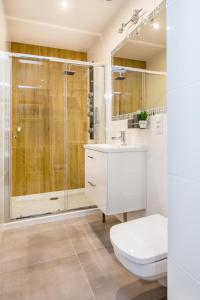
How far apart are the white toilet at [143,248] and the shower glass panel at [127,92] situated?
3.73ft

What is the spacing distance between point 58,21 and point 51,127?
146 centimetres

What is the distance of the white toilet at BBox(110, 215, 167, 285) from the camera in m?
0.97

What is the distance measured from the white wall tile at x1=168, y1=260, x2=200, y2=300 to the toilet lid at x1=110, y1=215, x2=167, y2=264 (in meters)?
0.19

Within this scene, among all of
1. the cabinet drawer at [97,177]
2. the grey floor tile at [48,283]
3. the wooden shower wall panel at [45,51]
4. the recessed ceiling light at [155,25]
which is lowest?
the grey floor tile at [48,283]

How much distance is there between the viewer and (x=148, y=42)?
5.81ft

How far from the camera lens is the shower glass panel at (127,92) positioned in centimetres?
198

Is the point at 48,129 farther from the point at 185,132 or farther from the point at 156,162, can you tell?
the point at 185,132

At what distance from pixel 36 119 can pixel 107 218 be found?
1.86 metres

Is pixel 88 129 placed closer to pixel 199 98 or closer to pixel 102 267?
pixel 102 267

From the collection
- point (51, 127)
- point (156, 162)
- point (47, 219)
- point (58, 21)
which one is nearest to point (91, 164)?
point (156, 162)

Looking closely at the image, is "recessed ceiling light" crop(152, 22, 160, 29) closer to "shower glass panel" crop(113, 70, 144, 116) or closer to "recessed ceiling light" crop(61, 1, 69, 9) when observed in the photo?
"shower glass panel" crop(113, 70, 144, 116)

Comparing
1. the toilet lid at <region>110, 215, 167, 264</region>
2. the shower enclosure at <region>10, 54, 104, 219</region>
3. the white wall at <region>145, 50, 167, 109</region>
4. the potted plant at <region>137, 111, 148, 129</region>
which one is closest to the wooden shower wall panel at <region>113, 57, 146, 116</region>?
the white wall at <region>145, 50, 167, 109</region>

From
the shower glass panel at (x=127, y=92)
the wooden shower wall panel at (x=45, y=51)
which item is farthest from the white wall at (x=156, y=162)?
the wooden shower wall panel at (x=45, y=51)

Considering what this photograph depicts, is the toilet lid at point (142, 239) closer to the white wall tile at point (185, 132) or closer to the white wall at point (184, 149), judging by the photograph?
the white wall at point (184, 149)
